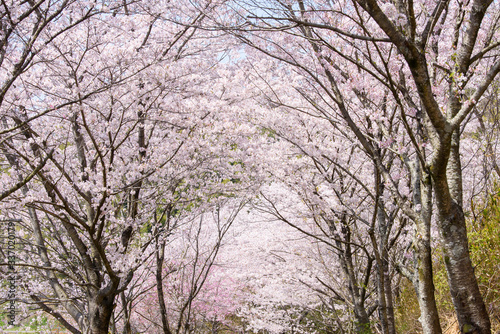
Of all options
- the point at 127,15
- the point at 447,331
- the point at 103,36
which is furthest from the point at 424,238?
the point at 127,15

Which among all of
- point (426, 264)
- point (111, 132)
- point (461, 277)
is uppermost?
point (111, 132)

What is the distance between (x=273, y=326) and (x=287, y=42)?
8379 millimetres

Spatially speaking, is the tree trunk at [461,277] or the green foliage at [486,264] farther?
the green foliage at [486,264]

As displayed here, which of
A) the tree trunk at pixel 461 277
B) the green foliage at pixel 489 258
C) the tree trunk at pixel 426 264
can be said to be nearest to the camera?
the tree trunk at pixel 461 277

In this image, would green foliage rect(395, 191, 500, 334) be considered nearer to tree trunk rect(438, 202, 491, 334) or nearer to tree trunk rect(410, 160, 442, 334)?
tree trunk rect(410, 160, 442, 334)

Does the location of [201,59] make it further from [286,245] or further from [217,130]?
[286,245]

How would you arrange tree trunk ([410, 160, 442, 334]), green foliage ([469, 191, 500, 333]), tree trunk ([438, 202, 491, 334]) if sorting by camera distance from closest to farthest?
tree trunk ([438, 202, 491, 334]) < tree trunk ([410, 160, 442, 334]) < green foliage ([469, 191, 500, 333])

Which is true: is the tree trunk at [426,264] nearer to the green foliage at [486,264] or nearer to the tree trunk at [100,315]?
the green foliage at [486,264]

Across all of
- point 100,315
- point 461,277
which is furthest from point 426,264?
point 100,315

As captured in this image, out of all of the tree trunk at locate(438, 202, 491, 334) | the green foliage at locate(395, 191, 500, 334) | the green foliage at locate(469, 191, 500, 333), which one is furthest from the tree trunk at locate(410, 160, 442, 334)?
the green foliage at locate(469, 191, 500, 333)

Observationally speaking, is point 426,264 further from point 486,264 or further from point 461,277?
point 486,264

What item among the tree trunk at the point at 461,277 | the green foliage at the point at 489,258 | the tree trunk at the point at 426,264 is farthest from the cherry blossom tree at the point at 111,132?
the green foliage at the point at 489,258

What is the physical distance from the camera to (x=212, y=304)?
12.2 m

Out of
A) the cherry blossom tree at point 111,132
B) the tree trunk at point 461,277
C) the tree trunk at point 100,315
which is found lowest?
the tree trunk at point 461,277
